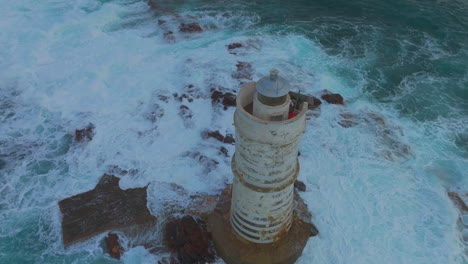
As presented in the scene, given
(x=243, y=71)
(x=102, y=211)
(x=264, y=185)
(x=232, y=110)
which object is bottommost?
(x=102, y=211)

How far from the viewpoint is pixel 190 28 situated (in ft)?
106

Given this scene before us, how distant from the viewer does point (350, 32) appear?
33.2 metres

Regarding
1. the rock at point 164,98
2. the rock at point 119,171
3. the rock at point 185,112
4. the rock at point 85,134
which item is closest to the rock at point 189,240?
the rock at point 119,171

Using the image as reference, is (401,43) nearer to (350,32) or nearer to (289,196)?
(350,32)

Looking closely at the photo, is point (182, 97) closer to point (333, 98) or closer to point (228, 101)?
point (228, 101)

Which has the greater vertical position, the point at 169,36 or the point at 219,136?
the point at 169,36

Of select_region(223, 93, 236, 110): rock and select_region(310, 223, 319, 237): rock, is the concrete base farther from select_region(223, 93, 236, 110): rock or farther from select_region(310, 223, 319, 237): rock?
select_region(223, 93, 236, 110): rock

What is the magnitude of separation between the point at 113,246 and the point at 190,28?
68.3 feet

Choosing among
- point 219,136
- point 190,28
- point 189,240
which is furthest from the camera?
point 190,28

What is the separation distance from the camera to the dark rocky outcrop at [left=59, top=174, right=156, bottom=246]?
56.8ft

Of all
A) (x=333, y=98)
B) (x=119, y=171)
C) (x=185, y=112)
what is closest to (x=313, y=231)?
(x=119, y=171)

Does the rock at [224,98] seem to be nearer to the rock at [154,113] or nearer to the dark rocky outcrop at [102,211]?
the rock at [154,113]

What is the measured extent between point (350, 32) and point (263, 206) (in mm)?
24522

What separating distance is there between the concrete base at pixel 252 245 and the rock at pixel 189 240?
618 mm
